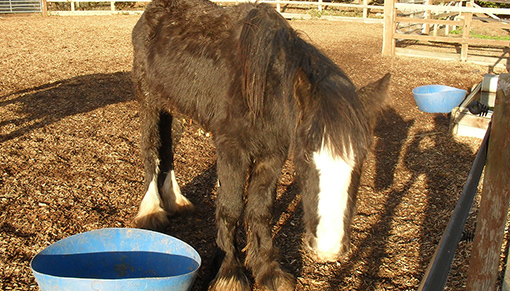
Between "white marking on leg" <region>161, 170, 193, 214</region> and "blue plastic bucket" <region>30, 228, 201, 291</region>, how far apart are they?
1.22 m

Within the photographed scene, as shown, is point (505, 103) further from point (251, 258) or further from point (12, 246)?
point (12, 246)

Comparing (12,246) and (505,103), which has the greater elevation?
(505,103)

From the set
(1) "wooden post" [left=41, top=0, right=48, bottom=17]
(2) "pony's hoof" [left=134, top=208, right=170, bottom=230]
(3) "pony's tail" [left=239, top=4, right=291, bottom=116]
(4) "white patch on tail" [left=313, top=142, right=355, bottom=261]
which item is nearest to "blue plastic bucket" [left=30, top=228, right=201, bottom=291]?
(4) "white patch on tail" [left=313, top=142, right=355, bottom=261]

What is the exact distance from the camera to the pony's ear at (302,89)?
2330 mm

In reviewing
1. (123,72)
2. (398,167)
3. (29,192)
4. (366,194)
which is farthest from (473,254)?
(123,72)

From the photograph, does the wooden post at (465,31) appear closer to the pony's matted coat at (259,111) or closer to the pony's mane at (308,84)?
the pony's matted coat at (259,111)

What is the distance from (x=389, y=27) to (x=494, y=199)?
9445mm

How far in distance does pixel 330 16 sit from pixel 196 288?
1627 cm

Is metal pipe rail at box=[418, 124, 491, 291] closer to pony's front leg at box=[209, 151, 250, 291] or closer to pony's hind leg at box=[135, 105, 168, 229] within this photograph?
pony's front leg at box=[209, 151, 250, 291]

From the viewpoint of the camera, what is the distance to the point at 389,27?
10.8m

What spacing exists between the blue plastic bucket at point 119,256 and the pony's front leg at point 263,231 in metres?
0.63

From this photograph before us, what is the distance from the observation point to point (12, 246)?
334 cm

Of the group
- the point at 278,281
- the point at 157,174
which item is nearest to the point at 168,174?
the point at 157,174

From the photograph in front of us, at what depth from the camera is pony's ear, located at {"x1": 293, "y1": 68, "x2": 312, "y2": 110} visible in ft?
7.64
